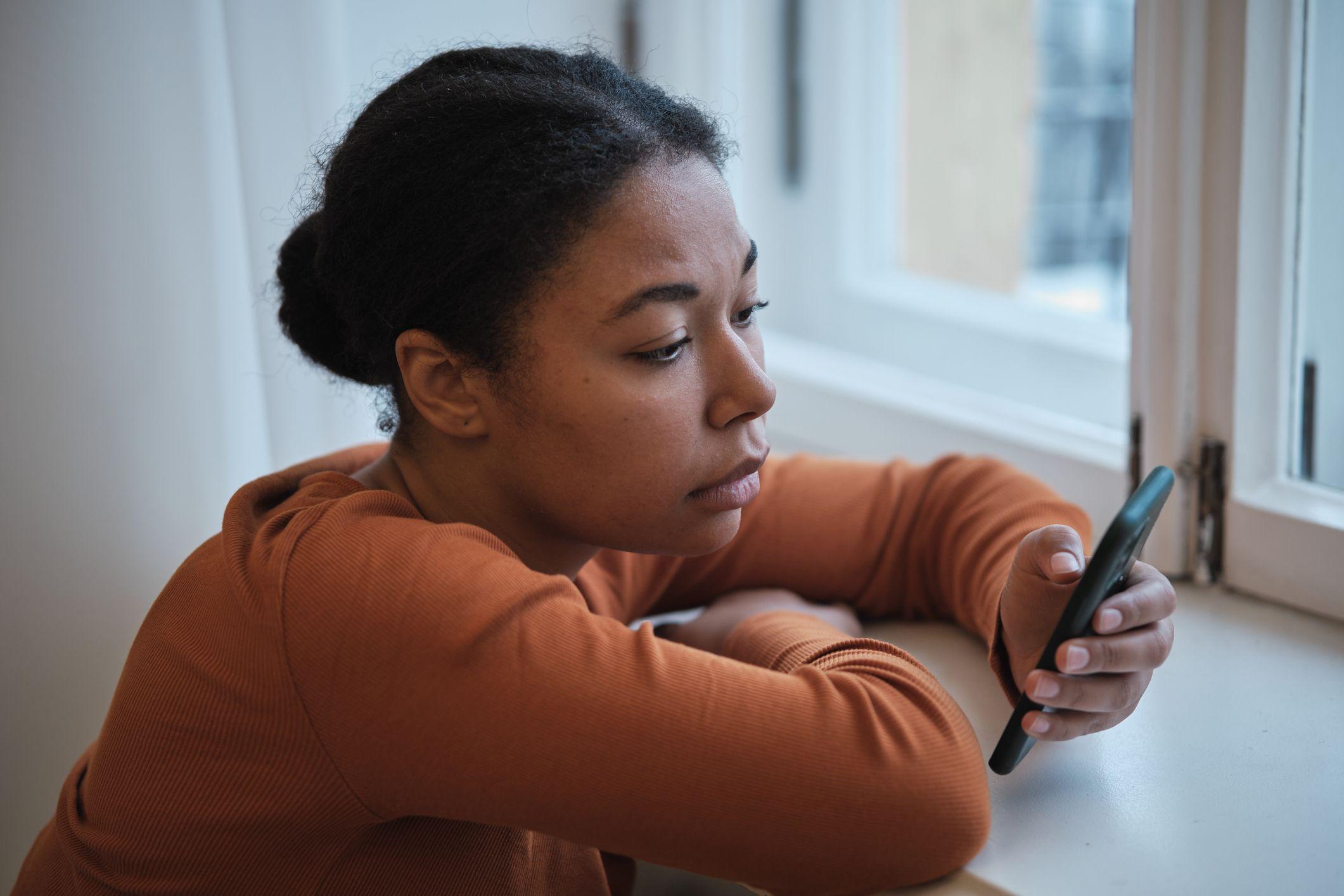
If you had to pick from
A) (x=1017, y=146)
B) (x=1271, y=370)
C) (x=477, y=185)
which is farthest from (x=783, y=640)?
(x=1017, y=146)

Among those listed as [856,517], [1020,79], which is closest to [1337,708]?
[856,517]

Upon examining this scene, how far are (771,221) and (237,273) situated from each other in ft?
2.75

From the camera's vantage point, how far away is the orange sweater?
2.00 ft

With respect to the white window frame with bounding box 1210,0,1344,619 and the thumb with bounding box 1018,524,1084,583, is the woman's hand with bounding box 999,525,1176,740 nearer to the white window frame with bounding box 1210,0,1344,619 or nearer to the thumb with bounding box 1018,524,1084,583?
the thumb with bounding box 1018,524,1084,583

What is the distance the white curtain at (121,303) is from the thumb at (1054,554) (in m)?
0.62

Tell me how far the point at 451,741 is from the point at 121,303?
1.73 ft

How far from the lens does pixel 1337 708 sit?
82 centimetres

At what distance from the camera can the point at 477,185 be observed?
26.9 inches

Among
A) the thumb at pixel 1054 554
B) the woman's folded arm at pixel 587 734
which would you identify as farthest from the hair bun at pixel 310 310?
the thumb at pixel 1054 554

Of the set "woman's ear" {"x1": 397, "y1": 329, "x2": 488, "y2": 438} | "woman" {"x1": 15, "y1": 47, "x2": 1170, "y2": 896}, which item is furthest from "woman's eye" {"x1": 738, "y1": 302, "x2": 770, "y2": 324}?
"woman's ear" {"x1": 397, "y1": 329, "x2": 488, "y2": 438}

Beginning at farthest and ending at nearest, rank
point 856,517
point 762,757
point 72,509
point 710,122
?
point 856,517, point 72,509, point 710,122, point 762,757

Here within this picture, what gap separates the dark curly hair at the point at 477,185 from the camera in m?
0.68

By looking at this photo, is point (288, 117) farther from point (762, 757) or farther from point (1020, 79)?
point (1020, 79)

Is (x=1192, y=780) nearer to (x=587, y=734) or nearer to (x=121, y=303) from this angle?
(x=587, y=734)
